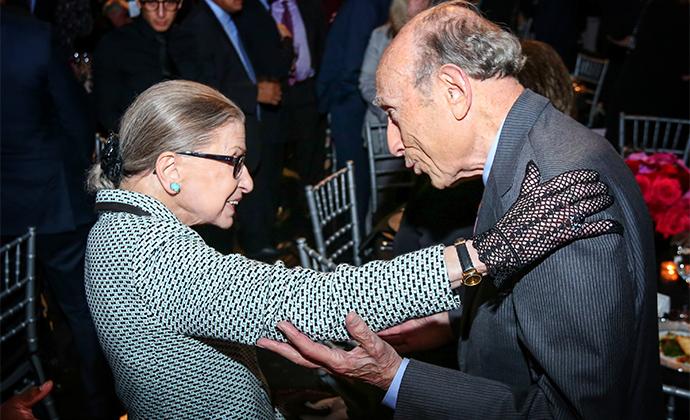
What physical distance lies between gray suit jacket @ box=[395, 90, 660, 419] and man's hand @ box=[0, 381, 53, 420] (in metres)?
1.02

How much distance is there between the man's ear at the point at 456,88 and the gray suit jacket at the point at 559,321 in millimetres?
109

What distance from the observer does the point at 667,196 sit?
8.46ft

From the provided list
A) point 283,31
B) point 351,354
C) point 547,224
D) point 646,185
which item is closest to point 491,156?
point 547,224

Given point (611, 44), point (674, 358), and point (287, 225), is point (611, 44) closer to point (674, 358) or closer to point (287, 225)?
point (287, 225)

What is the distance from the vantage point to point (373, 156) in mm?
4273

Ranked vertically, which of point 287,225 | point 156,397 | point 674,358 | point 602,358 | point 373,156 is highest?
point 602,358

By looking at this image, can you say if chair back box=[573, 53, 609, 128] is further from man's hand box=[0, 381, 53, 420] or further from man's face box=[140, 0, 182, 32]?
man's hand box=[0, 381, 53, 420]

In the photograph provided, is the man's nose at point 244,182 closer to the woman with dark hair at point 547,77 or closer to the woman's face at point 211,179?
the woman's face at point 211,179

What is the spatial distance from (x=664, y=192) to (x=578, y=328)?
60.1 inches

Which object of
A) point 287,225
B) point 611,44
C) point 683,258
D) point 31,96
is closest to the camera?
point 683,258

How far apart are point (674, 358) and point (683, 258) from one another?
554 mm

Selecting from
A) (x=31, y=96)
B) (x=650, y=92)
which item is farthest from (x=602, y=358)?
(x=650, y=92)

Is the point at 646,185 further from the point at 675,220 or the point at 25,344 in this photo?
the point at 25,344

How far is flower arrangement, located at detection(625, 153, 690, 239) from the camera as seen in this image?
8.43ft
